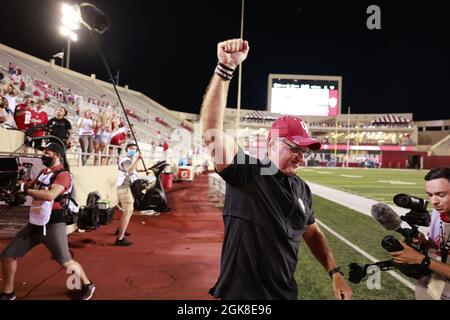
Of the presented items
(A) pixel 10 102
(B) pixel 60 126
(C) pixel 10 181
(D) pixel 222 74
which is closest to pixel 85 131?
(A) pixel 10 102

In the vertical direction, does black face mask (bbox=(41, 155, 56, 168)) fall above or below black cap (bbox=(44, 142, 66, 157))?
below

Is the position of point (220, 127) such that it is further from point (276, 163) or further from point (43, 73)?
point (43, 73)

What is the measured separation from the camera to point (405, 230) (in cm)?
229

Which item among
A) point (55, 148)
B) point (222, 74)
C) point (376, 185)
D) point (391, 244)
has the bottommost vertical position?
point (376, 185)

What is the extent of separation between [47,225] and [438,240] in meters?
4.08

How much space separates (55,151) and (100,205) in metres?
3.24

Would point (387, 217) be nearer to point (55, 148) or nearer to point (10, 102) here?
point (55, 148)

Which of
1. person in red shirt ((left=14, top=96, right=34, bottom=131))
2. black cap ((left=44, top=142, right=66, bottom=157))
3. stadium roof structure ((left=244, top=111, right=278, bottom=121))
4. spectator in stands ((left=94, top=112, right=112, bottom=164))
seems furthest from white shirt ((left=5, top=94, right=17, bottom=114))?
stadium roof structure ((left=244, top=111, right=278, bottom=121))

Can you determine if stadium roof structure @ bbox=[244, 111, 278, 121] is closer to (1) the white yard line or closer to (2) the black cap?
(1) the white yard line

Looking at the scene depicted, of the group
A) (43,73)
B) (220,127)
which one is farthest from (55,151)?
(43,73)

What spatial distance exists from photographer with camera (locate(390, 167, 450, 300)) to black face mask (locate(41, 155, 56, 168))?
3877 mm

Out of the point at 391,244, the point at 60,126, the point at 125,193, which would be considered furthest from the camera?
the point at 60,126

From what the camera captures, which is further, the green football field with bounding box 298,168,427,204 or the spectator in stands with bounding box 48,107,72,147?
the green football field with bounding box 298,168,427,204

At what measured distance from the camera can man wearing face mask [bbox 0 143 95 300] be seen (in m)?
3.92
